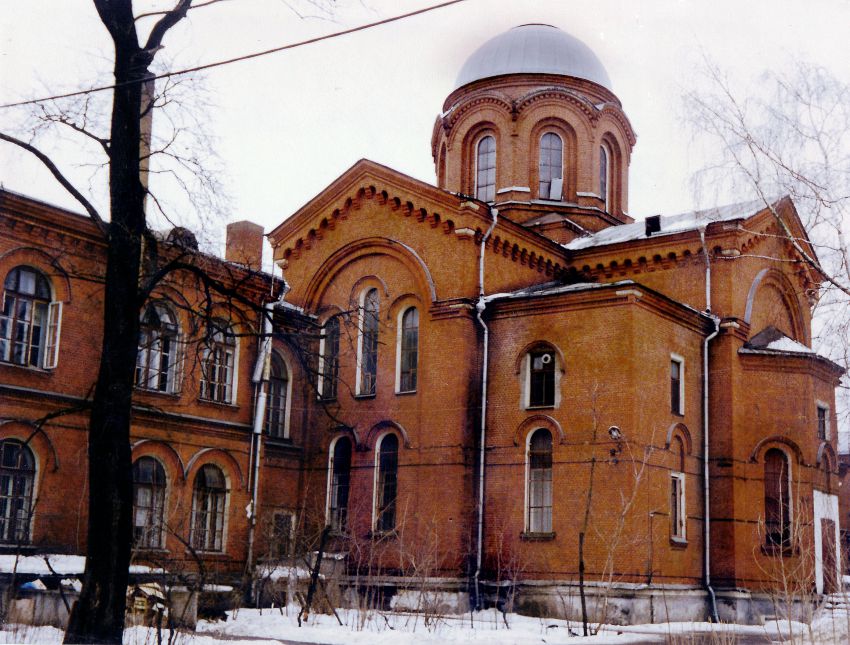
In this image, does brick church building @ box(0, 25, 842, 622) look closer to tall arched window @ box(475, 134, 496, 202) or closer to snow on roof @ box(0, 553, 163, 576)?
snow on roof @ box(0, 553, 163, 576)

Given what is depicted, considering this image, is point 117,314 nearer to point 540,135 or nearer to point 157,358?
point 157,358

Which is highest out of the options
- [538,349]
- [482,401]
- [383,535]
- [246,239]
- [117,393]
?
[246,239]

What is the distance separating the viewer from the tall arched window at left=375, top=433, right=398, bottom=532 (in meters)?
23.3

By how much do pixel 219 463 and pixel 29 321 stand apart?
520cm

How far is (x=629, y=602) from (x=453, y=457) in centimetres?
464

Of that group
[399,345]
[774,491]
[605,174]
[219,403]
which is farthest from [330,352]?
[774,491]

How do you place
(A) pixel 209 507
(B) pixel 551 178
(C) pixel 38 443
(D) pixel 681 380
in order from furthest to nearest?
(B) pixel 551 178, (D) pixel 681 380, (A) pixel 209 507, (C) pixel 38 443

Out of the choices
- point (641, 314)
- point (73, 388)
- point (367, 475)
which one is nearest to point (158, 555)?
point (73, 388)

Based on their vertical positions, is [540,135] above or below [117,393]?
above

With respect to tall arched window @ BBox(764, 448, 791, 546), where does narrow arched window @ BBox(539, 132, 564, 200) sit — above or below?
above

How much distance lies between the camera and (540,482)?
21734mm

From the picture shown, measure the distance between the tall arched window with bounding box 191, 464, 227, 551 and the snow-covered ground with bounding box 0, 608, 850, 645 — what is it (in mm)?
2477

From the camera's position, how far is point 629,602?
19938mm

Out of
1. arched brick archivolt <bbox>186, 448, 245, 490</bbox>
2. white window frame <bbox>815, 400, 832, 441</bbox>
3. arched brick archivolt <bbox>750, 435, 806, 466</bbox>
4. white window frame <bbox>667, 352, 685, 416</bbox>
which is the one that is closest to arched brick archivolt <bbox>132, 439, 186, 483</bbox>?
arched brick archivolt <bbox>186, 448, 245, 490</bbox>
